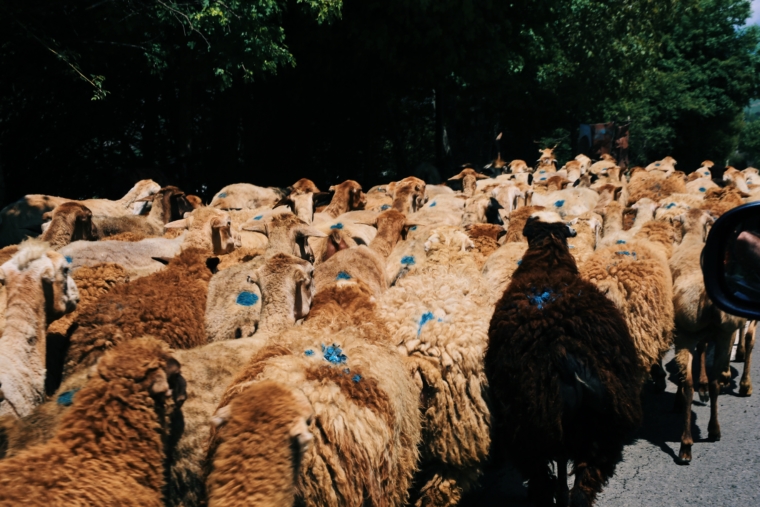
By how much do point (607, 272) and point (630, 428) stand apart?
2207 mm

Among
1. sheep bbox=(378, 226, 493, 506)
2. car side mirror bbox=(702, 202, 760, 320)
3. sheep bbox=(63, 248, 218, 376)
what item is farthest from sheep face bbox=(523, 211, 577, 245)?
car side mirror bbox=(702, 202, 760, 320)

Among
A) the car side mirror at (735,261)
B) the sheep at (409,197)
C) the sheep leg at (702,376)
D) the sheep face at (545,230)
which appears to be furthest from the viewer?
the sheep at (409,197)

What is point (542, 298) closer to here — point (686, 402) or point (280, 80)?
point (686, 402)

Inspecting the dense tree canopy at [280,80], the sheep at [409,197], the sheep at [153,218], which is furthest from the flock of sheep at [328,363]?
the dense tree canopy at [280,80]

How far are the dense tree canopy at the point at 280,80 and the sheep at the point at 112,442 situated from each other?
8.16 meters

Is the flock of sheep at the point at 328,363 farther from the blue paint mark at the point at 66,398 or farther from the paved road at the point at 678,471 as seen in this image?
the paved road at the point at 678,471

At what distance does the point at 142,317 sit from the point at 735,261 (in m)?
3.58

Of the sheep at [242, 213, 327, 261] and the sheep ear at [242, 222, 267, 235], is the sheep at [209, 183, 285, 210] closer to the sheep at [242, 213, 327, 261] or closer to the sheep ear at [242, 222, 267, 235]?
the sheep ear at [242, 222, 267, 235]

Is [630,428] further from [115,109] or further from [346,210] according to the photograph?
[115,109]

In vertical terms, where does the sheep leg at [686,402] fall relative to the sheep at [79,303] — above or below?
below

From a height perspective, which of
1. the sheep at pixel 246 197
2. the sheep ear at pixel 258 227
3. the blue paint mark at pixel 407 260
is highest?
the sheep at pixel 246 197

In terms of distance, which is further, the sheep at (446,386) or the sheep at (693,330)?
the sheep at (693,330)

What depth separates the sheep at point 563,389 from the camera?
4.30 meters

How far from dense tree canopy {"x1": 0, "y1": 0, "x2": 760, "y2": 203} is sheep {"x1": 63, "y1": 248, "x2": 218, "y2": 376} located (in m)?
6.16
